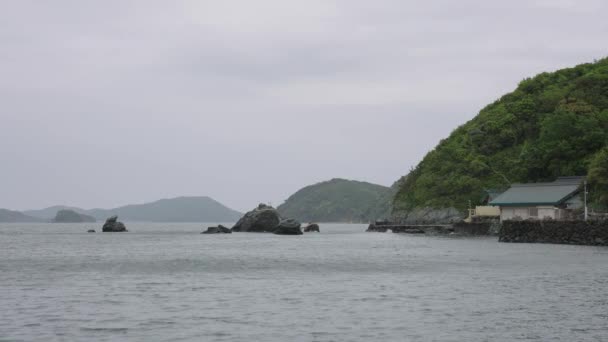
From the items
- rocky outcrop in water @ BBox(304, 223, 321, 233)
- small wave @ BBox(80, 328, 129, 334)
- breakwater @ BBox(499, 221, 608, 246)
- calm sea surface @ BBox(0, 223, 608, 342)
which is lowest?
small wave @ BBox(80, 328, 129, 334)

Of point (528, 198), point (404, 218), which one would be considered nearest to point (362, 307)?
point (528, 198)

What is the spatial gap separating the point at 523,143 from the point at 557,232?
8470 cm

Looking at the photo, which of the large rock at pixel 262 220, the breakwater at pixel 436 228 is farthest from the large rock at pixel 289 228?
the breakwater at pixel 436 228

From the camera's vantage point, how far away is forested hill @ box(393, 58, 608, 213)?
143 m

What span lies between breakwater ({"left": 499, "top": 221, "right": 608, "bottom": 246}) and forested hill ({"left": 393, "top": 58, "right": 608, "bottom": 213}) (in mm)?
44903

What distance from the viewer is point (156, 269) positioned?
5484 cm

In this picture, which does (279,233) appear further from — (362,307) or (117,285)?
(362,307)

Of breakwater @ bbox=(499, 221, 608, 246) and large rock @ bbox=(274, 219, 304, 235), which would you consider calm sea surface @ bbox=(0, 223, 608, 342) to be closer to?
breakwater @ bbox=(499, 221, 608, 246)

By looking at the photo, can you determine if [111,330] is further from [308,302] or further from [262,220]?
[262,220]

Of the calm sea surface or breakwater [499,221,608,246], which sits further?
breakwater [499,221,608,246]

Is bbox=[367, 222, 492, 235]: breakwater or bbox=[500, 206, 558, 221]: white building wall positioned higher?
bbox=[500, 206, 558, 221]: white building wall

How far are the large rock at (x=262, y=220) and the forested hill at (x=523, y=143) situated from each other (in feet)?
121

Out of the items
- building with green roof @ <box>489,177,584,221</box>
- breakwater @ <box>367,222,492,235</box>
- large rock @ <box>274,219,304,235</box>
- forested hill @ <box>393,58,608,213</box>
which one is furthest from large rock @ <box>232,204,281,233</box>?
building with green roof @ <box>489,177,584,221</box>

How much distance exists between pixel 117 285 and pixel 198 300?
9.42m
